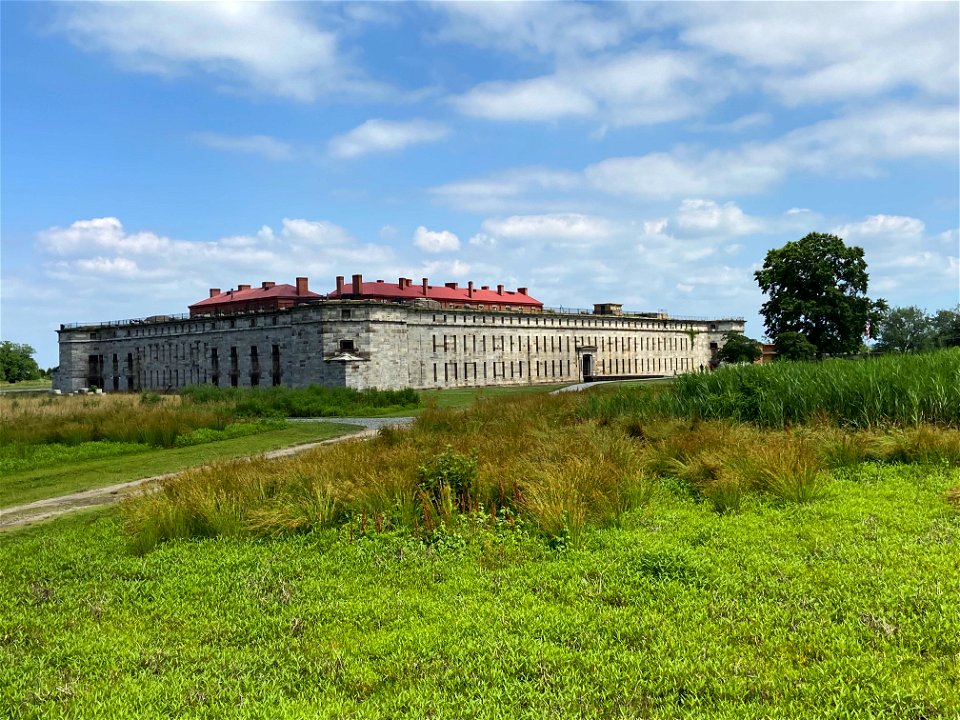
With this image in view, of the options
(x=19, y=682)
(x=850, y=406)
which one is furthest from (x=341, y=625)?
(x=850, y=406)

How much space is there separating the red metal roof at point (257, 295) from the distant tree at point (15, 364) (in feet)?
182

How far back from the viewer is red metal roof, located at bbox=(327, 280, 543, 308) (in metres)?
75.4

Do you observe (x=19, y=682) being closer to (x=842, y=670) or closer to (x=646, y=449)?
(x=842, y=670)

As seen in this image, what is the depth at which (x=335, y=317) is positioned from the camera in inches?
2319

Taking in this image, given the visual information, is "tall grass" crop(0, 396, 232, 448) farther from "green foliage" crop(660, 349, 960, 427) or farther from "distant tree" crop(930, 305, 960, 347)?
"distant tree" crop(930, 305, 960, 347)

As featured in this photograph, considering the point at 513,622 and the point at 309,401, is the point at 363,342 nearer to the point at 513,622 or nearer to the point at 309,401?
the point at 309,401

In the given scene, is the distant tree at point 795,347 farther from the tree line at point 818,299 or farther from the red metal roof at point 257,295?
the red metal roof at point 257,295

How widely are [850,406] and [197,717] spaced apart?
11.7m

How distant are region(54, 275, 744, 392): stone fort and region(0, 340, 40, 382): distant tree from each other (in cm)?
4479

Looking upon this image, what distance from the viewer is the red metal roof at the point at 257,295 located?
75.6 meters

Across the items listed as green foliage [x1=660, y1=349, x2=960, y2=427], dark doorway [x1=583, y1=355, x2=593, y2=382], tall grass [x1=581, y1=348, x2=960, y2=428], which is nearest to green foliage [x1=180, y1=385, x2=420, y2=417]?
tall grass [x1=581, y1=348, x2=960, y2=428]

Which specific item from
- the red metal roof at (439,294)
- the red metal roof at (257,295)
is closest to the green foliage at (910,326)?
the red metal roof at (439,294)

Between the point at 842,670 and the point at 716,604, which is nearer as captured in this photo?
the point at 842,670

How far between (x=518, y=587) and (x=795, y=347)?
48714mm
